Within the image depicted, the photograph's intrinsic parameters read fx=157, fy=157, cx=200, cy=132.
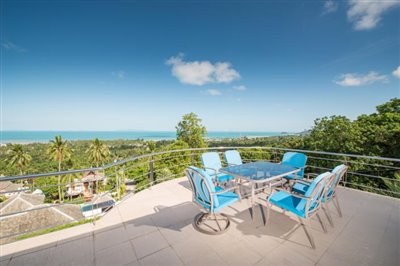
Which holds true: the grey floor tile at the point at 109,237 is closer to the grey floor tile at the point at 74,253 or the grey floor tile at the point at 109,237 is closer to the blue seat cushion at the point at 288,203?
the grey floor tile at the point at 74,253

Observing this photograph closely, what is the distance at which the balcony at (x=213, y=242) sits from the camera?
171cm

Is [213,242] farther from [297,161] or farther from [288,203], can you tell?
[297,161]

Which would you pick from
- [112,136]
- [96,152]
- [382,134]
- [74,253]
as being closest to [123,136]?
[112,136]

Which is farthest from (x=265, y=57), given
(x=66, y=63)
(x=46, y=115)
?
(x=46, y=115)

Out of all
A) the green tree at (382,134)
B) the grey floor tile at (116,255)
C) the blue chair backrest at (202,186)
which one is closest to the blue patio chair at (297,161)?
the blue chair backrest at (202,186)

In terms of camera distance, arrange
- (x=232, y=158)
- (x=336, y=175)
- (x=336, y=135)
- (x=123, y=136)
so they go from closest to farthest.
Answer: (x=336, y=175), (x=232, y=158), (x=336, y=135), (x=123, y=136)

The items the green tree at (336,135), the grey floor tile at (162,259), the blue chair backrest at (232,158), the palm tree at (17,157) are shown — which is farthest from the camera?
the palm tree at (17,157)

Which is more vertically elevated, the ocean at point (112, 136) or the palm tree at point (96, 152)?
the ocean at point (112, 136)

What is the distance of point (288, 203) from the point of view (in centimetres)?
211

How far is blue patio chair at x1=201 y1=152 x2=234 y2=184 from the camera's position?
340 cm

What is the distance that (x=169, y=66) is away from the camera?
11.1 meters

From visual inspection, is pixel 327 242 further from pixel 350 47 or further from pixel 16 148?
pixel 16 148

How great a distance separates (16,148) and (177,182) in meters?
25.9

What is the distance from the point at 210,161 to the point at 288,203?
1828 millimetres
